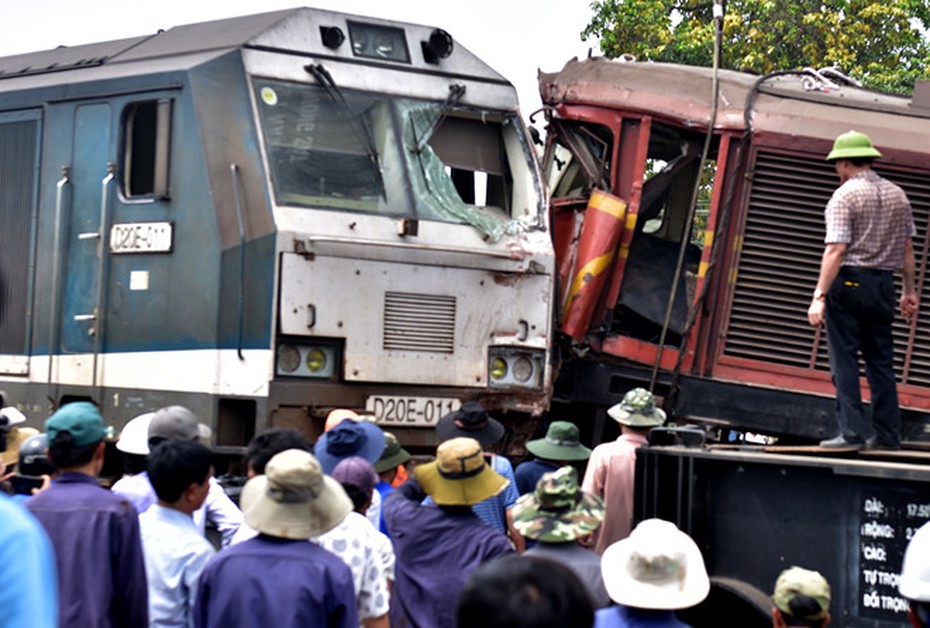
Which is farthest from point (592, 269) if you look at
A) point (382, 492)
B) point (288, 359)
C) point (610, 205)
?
point (382, 492)

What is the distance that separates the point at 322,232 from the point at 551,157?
264 centimetres

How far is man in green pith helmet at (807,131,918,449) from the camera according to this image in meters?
7.20

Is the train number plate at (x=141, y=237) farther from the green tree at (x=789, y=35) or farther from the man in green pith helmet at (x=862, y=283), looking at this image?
the green tree at (x=789, y=35)

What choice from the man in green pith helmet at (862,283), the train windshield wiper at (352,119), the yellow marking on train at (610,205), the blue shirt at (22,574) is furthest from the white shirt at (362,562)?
the yellow marking on train at (610,205)

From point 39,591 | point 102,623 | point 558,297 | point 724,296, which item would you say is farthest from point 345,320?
point 39,591

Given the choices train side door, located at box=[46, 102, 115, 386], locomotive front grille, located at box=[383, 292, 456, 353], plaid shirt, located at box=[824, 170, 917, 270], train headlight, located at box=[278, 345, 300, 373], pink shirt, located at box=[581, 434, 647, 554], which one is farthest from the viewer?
train side door, located at box=[46, 102, 115, 386]

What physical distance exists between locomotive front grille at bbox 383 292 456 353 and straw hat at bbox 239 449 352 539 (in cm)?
460

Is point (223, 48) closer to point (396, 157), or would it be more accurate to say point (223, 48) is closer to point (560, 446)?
point (396, 157)

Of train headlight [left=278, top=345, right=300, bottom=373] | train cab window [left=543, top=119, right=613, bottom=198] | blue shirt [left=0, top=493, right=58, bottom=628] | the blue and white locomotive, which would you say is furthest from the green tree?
blue shirt [left=0, top=493, right=58, bottom=628]

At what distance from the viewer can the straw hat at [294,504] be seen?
4531 mm

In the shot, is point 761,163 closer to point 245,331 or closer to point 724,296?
point 724,296

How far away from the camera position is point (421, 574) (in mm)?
5527

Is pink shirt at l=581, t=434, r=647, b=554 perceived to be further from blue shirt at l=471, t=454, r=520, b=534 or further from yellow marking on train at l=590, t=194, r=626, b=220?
yellow marking on train at l=590, t=194, r=626, b=220

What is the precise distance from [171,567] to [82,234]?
5.05 metres
